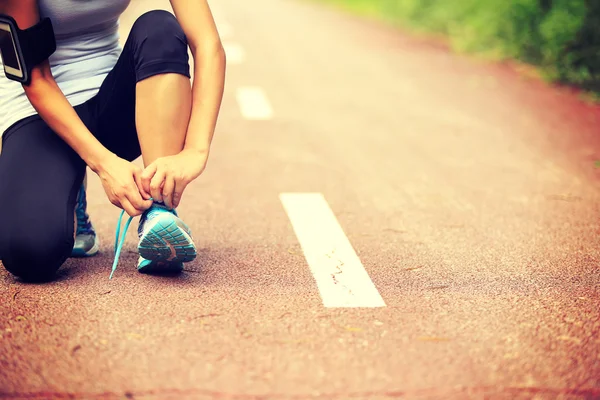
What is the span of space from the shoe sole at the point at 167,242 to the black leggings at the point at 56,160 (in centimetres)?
31

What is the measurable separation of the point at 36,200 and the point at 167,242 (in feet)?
1.61

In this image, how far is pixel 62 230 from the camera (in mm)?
2754

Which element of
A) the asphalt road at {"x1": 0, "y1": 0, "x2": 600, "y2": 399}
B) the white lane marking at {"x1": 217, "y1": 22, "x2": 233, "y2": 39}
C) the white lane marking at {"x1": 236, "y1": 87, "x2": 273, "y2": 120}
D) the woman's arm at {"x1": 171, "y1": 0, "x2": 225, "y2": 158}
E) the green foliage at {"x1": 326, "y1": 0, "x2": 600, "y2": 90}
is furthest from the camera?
the white lane marking at {"x1": 217, "y1": 22, "x2": 233, "y2": 39}

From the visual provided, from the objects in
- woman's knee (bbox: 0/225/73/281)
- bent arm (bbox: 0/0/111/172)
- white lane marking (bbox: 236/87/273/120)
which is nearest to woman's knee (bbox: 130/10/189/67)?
bent arm (bbox: 0/0/111/172)

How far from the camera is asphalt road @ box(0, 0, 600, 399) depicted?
2.14 meters

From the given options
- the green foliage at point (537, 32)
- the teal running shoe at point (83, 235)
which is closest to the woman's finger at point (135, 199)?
the teal running shoe at point (83, 235)

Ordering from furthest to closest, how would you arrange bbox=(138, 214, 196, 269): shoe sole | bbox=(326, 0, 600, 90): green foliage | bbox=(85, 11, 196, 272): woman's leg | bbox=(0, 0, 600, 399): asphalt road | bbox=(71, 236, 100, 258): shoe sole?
bbox=(326, 0, 600, 90): green foliage
bbox=(71, 236, 100, 258): shoe sole
bbox=(85, 11, 196, 272): woman's leg
bbox=(138, 214, 196, 269): shoe sole
bbox=(0, 0, 600, 399): asphalt road

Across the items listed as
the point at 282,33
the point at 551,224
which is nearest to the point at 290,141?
the point at 551,224

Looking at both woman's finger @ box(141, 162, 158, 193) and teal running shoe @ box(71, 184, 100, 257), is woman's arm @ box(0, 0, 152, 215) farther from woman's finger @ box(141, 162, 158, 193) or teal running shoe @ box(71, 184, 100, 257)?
teal running shoe @ box(71, 184, 100, 257)

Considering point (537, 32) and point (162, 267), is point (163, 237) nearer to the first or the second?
point (162, 267)

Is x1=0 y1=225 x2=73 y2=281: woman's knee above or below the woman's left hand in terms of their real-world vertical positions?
below

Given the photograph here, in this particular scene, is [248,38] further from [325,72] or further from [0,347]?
[0,347]

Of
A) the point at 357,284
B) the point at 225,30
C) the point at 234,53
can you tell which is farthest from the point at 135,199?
the point at 225,30

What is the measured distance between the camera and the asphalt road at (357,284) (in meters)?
2.14
